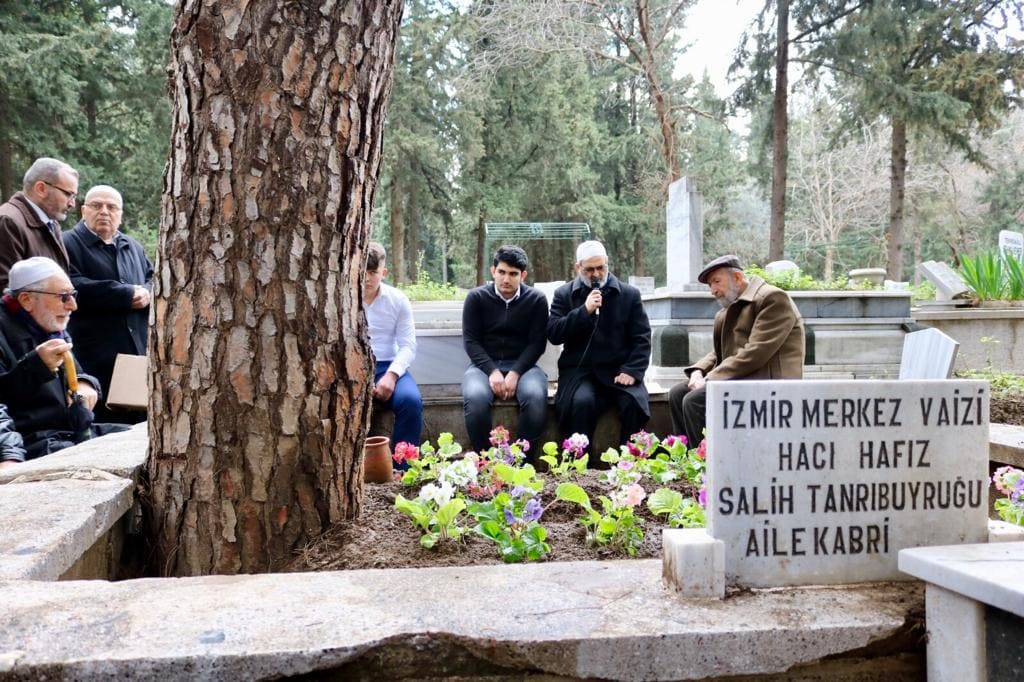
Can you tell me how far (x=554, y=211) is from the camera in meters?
23.7

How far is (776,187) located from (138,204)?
14820 millimetres

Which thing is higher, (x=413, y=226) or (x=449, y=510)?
(x=413, y=226)

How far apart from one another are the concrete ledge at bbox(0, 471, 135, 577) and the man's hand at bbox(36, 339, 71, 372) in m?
1.09

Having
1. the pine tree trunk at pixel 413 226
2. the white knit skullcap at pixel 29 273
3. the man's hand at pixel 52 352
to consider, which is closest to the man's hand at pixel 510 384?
the man's hand at pixel 52 352

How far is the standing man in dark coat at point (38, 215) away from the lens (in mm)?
3859

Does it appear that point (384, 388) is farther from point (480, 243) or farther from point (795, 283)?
point (480, 243)

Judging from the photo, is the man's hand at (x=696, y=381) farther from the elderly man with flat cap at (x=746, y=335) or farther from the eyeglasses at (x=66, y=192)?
the eyeglasses at (x=66, y=192)

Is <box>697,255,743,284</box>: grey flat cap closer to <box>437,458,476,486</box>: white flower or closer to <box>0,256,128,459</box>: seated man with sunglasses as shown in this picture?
<box>437,458,476,486</box>: white flower

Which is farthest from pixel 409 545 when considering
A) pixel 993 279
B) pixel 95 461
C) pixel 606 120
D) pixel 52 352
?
pixel 606 120

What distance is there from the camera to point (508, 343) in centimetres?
491

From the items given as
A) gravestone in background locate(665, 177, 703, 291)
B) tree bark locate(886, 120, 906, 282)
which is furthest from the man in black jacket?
tree bark locate(886, 120, 906, 282)

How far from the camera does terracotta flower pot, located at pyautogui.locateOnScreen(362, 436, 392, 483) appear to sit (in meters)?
2.85

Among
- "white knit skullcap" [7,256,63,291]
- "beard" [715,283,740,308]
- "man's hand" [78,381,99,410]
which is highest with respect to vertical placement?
"white knit skullcap" [7,256,63,291]

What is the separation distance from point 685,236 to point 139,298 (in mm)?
6279
